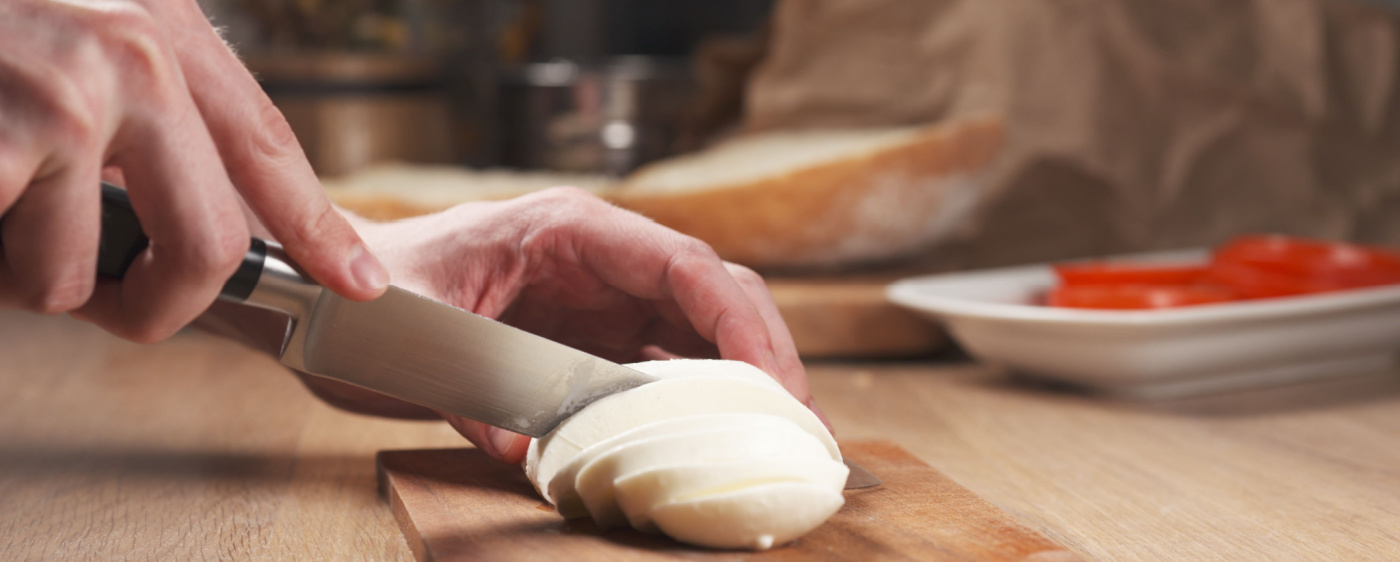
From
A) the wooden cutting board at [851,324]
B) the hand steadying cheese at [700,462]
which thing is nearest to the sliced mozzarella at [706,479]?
the hand steadying cheese at [700,462]

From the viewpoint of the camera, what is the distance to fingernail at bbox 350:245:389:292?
707 mm

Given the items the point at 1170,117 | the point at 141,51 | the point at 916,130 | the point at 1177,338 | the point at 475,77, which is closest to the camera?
the point at 141,51

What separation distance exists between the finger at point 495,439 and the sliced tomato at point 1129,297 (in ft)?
2.69

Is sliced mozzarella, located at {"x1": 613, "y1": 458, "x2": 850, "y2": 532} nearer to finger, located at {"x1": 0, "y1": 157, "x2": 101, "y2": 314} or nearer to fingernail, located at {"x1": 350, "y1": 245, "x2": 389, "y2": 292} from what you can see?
fingernail, located at {"x1": 350, "y1": 245, "x2": 389, "y2": 292}

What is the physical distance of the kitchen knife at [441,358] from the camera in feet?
2.44

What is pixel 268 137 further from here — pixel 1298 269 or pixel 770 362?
pixel 1298 269

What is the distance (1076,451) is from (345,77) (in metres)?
1.63

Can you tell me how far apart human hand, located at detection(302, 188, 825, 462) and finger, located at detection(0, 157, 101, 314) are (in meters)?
0.31

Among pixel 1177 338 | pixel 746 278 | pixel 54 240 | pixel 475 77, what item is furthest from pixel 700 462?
pixel 475 77

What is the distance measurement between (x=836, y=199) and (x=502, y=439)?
92 cm

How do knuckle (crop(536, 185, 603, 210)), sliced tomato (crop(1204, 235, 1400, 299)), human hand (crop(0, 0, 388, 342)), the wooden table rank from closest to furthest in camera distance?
human hand (crop(0, 0, 388, 342))
the wooden table
knuckle (crop(536, 185, 603, 210))
sliced tomato (crop(1204, 235, 1400, 299))

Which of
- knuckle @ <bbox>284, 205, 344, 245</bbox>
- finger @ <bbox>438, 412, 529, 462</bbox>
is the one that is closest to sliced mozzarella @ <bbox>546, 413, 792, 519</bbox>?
finger @ <bbox>438, 412, 529, 462</bbox>

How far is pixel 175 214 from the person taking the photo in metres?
0.62

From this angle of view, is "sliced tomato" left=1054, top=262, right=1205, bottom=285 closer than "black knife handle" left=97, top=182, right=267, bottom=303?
No
